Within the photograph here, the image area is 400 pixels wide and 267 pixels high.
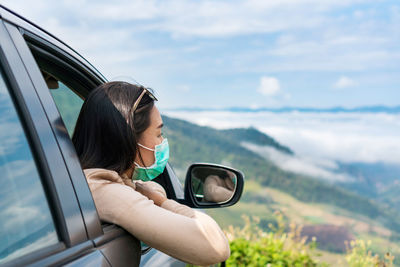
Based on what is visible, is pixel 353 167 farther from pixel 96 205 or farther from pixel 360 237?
pixel 96 205

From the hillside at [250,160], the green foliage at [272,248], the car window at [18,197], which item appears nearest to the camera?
the car window at [18,197]

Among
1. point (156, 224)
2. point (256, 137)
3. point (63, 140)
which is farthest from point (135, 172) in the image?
point (256, 137)

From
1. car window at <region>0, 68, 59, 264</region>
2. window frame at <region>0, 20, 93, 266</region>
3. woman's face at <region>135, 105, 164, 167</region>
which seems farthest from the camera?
woman's face at <region>135, 105, 164, 167</region>

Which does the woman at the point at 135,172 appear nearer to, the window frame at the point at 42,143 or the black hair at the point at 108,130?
the black hair at the point at 108,130

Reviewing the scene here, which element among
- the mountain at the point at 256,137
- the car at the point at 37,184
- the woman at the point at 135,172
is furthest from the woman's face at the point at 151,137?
the mountain at the point at 256,137

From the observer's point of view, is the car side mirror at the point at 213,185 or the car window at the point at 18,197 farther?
the car side mirror at the point at 213,185

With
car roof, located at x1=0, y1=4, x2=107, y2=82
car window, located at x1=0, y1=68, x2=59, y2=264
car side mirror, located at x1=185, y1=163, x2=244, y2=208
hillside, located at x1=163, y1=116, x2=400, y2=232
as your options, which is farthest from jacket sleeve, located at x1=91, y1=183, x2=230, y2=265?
hillside, located at x1=163, y1=116, x2=400, y2=232

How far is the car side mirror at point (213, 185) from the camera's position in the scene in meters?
2.40

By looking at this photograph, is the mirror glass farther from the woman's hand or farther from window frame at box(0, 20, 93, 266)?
window frame at box(0, 20, 93, 266)

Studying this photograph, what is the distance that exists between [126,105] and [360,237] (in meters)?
4.49

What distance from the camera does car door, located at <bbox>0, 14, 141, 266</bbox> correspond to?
51.3 inches

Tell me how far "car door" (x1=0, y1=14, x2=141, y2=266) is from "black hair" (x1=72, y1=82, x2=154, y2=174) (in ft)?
1.06

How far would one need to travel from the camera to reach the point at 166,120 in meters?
2.13

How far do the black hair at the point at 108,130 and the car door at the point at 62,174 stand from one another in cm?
32
